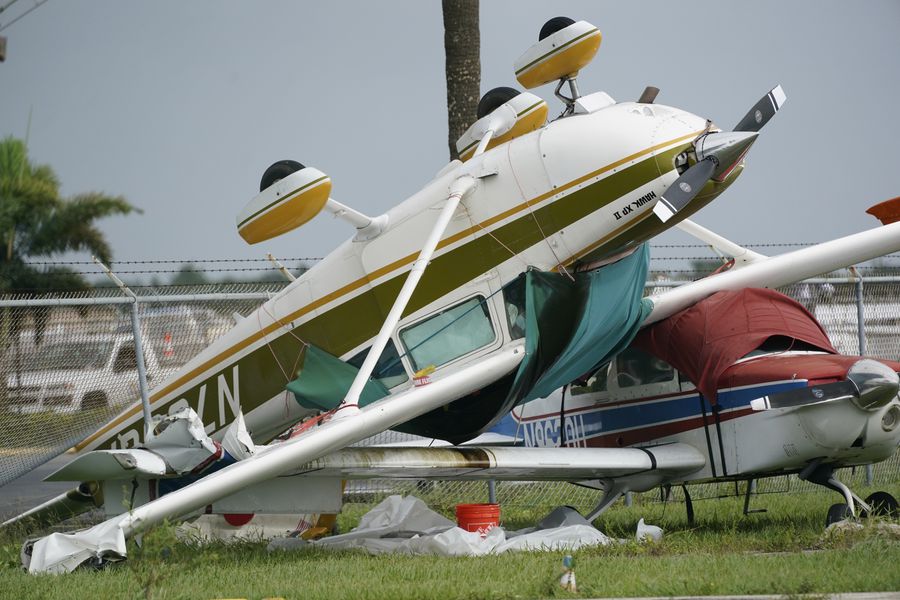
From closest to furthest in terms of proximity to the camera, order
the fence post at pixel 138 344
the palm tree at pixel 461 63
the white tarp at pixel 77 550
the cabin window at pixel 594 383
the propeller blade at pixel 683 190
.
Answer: the white tarp at pixel 77 550 → the propeller blade at pixel 683 190 → the fence post at pixel 138 344 → the cabin window at pixel 594 383 → the palm tree at pixel 461 63

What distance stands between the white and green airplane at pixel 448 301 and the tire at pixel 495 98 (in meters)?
0.03

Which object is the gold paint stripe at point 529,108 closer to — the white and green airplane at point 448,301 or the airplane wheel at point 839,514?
the white and green airplane at point 448,301

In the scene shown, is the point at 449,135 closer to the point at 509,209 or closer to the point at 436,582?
the point at 509,209

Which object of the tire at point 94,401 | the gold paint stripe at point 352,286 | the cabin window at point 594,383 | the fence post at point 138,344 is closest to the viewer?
the gold paint stripe at point 352,286

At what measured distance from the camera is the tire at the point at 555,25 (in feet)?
34.4

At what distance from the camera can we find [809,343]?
9922 mm

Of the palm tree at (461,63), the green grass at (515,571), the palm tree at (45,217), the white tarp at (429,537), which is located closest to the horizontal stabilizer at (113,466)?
the green grass at (515,571)

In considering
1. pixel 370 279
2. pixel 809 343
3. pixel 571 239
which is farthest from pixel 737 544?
pixel 370 279

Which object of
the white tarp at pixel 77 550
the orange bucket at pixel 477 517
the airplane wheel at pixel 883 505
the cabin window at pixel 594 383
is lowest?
the airplane wheel at pixel 883 505

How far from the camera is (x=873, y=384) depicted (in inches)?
348

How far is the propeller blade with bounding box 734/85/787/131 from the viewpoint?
9.57 m

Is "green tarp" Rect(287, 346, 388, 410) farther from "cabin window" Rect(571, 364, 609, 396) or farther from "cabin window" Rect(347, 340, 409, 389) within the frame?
"cabin window" Rect(571, 364, 609, 396)

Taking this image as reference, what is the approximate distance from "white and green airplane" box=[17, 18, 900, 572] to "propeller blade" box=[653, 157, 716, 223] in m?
0.01

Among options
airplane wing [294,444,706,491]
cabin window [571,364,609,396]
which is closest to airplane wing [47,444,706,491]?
airplane wing [294,444,706,491]
